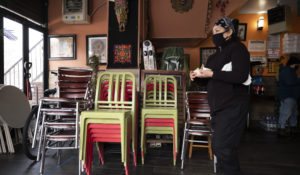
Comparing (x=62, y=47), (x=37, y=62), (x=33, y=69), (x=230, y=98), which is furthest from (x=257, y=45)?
(x=33, y=69)

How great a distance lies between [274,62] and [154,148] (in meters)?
4.39

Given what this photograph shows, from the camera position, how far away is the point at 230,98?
5.12ft

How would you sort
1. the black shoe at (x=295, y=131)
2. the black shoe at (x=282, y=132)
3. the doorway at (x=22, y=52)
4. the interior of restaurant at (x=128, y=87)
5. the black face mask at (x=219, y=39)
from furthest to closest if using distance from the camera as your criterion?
the black shoe at (x=295, y=131)
the black shoe at (x=282, y=132)
the doorway at (x=22, y=52)
the interior of restaurant at (x=128, y=87)
the black face mask at (x=219, y=39)

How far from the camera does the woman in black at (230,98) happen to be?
151 centimetres

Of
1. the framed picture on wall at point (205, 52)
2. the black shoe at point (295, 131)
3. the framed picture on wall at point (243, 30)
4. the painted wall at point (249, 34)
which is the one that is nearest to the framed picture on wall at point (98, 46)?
the painted wall at point (249, 34)

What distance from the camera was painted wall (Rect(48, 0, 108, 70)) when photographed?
5199 millimetres

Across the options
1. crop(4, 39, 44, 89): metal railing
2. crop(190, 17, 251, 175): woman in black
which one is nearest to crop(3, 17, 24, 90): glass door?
crop(4, 39, 44, 89): metal railing

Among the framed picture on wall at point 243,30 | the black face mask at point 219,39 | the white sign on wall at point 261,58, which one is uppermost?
the framed picture on wall at point 243,30

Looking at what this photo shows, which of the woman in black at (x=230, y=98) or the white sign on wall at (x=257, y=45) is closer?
the woman in black at (x=230, y=98)

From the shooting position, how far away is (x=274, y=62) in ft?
18.2

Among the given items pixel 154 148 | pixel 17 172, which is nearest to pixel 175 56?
pixel 154 148

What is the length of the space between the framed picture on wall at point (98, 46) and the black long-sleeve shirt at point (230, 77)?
3935 millimetres

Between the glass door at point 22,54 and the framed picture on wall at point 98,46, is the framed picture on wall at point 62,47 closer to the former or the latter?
the glass door at point 22,54

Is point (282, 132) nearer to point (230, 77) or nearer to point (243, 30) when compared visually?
point (243, 30)
